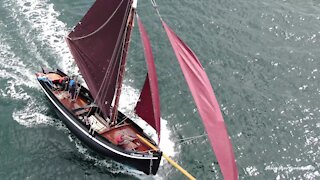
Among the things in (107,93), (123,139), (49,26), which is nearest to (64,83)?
(107,93)

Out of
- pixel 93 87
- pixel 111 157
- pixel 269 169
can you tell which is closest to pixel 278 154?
pixel 269 169

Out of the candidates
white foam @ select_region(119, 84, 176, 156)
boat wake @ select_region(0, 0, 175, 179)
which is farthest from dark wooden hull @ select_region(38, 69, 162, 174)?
white foam @ select_region(119, 84, 176, 156)

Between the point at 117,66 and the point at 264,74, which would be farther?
the point at 264,74

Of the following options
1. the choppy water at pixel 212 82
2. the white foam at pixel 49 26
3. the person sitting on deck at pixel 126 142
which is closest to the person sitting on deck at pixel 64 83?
the choppy water at pixel 212 82

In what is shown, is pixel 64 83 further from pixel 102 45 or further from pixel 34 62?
pixel 102 45

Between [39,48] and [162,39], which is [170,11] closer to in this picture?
[162,39]

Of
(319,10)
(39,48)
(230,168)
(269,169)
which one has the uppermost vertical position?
(319,10)

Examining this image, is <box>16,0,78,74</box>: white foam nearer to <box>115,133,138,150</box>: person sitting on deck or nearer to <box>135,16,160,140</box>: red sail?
<box>115,133,138,150</box>: person sitting on deck
